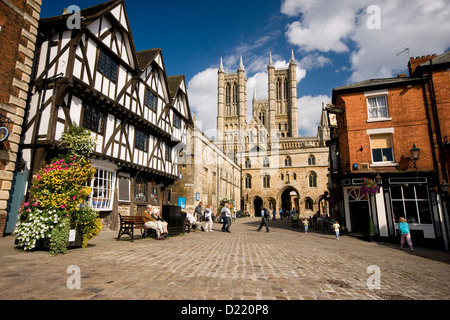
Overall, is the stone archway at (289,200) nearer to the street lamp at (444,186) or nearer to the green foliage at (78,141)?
the street lamp at (444,186)

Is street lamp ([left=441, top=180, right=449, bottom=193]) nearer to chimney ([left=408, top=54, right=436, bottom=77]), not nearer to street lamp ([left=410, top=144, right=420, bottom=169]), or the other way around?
street lamp ([left=410, top=144, right=420, bottom=169])

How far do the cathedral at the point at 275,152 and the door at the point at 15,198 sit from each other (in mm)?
26509

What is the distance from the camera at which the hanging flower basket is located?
11820 millimetres

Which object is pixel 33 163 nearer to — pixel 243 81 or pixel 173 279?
pixel 173 279

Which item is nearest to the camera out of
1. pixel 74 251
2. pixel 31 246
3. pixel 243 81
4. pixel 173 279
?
pixel 173 279

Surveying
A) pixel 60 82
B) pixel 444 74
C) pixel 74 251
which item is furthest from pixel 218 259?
pixel 444 74

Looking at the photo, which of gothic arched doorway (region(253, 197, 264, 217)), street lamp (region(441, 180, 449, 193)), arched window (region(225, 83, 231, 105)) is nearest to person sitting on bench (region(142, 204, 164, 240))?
street lamp (region(441, 180, 449, 193))

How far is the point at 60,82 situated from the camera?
30.6ft

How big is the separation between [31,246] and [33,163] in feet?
15.1

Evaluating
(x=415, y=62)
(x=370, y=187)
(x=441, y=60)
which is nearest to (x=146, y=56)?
(x=370, y=187)

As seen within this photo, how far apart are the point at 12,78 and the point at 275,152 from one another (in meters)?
40.7

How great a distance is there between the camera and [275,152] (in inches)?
1766

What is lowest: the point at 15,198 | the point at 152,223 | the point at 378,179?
the point at 152,223

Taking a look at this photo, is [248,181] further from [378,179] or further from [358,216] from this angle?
[378,179]
